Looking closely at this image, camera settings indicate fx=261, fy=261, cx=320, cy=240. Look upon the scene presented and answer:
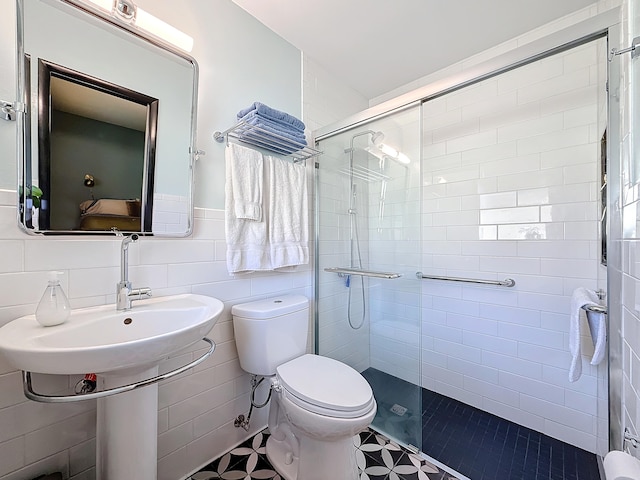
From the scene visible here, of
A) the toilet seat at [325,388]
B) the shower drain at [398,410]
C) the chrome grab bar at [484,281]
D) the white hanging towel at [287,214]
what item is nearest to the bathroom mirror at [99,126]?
the white hanging towel at [287,214]

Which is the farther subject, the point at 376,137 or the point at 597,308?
the point at 376,137

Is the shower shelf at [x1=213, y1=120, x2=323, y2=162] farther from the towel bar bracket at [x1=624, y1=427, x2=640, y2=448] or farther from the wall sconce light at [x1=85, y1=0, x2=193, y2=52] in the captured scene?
the towel bar bracket at [x1=624, y1=427, x2=640, y2=448]

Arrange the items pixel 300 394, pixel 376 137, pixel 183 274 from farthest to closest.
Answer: pixel 376 137
pixel 183 274
pixel 300 394

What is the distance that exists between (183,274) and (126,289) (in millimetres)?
261

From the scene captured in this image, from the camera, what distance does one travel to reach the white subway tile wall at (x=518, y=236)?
4.74 ft

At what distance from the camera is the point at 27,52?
0.90 metres

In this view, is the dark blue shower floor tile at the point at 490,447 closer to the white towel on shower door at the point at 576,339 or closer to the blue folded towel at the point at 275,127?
the white towel on shower door at the point at 576,339

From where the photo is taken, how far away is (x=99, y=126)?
1.04 meters

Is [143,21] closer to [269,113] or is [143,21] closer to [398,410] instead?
[269,113]

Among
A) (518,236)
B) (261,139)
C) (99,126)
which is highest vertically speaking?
(261,139)

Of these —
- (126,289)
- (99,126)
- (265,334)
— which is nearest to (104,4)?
(99,126)

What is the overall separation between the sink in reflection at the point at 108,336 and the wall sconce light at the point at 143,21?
118 cm

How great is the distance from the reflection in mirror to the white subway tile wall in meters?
1.87

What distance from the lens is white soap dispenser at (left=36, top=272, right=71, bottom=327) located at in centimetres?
81
